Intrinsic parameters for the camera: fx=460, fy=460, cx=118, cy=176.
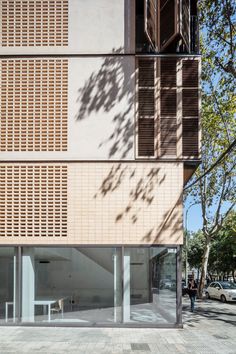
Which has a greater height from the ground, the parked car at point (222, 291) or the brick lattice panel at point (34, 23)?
the brick lattice panel at point (34, 23)

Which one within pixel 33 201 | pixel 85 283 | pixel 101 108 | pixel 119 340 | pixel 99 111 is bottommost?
pixel 119 340

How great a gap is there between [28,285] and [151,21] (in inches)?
391

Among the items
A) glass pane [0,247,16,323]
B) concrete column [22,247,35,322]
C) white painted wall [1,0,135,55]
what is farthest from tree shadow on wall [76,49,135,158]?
glass pane [0,247,16,323]

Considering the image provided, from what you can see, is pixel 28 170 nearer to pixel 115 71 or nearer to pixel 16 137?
pixel 16 137

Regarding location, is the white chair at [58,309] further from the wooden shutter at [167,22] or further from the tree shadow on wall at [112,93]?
the wooden shutter at [167,22]

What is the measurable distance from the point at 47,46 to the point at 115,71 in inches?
102

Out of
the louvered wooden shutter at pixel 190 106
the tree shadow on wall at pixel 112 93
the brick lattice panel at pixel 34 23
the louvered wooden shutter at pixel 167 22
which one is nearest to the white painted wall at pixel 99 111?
the tree shadow on wall at pixel 112 93

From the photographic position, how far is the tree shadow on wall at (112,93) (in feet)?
52.5

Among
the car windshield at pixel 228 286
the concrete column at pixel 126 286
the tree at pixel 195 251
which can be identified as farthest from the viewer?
the tree at pixel 195 251

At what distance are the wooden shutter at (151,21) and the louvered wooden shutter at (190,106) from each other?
1.33 metres

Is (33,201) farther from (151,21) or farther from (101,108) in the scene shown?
(151,21)

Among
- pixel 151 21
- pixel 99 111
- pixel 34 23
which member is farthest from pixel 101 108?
pixel 34 23

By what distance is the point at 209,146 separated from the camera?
29938mm

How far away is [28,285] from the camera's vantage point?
15.7 metres
